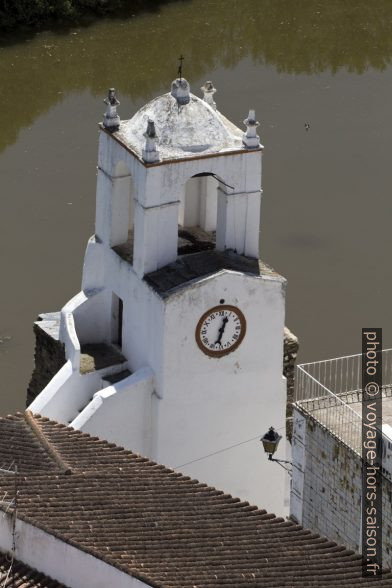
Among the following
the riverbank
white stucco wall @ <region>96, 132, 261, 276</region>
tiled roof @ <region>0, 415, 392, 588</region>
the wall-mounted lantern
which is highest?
the riverbank

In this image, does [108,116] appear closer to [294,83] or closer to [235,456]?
[235,456]

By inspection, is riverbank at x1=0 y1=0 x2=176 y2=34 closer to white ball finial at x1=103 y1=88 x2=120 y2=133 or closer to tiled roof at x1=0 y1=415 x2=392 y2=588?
white ball finial at x1=103 y1=88 x2=120 y2=133

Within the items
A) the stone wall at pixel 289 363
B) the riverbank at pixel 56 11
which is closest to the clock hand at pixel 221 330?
the stone wall at pixel 289 363

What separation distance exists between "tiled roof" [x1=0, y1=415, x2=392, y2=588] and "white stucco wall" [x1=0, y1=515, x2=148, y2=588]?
92mm

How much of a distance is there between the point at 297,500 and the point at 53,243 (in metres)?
15.7

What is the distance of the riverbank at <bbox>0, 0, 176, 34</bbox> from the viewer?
60.7 m

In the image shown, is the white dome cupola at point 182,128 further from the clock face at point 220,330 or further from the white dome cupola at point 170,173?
the clock face at point 220,330

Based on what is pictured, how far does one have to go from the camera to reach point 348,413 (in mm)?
31766

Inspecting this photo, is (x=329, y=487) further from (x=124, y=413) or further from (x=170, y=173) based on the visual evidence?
(x=170, y=173)

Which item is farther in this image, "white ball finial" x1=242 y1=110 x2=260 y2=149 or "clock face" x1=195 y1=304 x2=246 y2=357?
"clock face" x1=195 y1=304 x2=246 y2=357

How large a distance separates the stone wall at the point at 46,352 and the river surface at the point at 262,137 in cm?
478

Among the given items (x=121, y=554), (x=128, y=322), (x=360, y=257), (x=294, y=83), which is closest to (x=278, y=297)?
(x=128, y=322)

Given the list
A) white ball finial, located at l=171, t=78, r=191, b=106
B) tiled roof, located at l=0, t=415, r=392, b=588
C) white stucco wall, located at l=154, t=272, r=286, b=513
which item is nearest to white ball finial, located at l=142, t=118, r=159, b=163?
white ball finial, located at l=171, t=78, r=191, b=106

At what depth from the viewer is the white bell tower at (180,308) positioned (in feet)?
111
